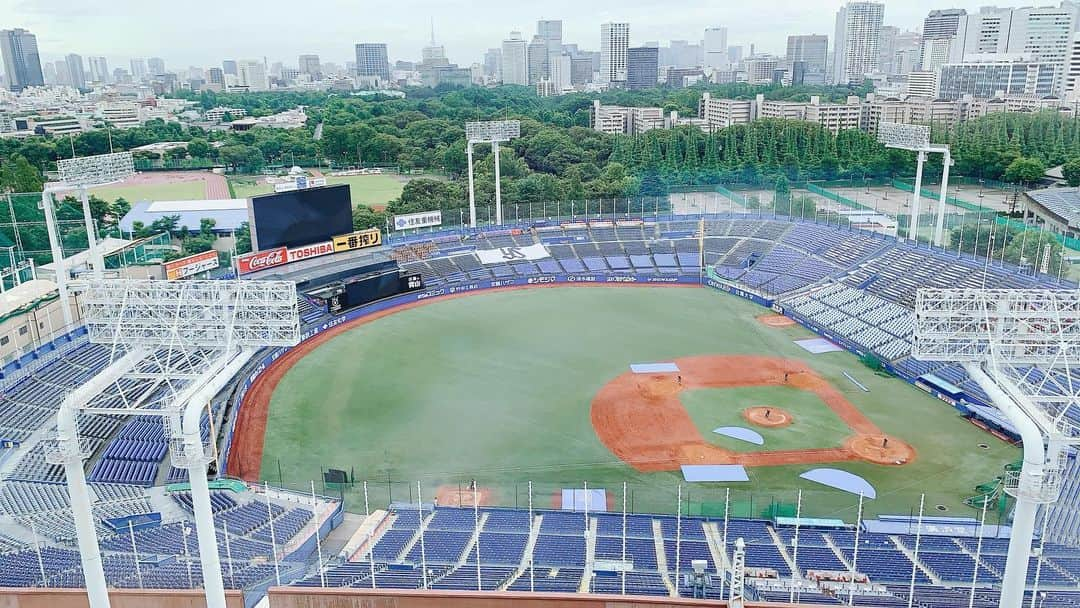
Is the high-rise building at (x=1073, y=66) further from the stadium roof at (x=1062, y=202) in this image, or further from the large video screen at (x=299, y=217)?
the large video screen at (x=299, y=217)

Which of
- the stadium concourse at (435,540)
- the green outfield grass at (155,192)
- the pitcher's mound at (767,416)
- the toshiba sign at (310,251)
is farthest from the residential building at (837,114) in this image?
the pitcher's mound at (767,416)

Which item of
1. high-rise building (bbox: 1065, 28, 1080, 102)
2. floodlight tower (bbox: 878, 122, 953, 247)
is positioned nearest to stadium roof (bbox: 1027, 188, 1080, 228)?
floodlight tower (bbox: 878, 122, 953, 247)

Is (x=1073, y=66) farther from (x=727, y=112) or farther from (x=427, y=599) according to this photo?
(x=427, y=599)

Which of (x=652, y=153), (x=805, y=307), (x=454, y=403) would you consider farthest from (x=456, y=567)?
(x=652, y=153)

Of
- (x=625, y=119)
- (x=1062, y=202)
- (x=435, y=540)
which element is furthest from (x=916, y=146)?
(x=625, y=119)

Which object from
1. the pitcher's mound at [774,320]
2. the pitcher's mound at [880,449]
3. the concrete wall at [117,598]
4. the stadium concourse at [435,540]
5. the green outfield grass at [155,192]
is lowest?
the pitcher's mound at [880,449]

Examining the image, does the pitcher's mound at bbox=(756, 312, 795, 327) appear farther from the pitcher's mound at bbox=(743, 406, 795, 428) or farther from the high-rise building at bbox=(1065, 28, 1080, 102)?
the high-rise building at bbox=(1065, 28, 1080, 102)
